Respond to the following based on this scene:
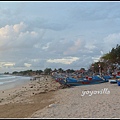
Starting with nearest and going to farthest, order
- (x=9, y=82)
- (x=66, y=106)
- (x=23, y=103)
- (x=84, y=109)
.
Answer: (x=84, y=109), (x=66, y=106), (x=23, y=103), (x=9, y=82)

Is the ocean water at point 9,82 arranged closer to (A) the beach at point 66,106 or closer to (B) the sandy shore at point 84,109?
(A) the beach at point 66,106

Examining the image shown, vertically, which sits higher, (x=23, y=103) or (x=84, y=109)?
(x=84, y=109)

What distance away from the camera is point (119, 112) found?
7867 mm

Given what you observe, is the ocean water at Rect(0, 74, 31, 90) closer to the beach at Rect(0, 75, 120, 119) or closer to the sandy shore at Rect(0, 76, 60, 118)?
the sandy shore at Rect(0, 76, 60, 118)

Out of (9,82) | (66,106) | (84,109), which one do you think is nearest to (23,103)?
(66,106)

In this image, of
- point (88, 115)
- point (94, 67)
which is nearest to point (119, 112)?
point (88, 115)

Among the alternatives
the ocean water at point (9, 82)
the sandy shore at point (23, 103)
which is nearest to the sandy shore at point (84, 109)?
the sandy shore at point (23, 103)

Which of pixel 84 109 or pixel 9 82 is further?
pixel 9 82

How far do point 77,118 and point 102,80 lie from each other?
925 inches

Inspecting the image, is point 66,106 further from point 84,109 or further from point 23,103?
point 23,103

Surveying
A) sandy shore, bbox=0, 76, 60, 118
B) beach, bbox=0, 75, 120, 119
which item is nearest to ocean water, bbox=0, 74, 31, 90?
sandy shore, bbox=0, 76, 60, 118

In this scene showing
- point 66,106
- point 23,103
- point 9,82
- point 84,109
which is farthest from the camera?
point 9,82

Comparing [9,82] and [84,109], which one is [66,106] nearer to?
[84,109]

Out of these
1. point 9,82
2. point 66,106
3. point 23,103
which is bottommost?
point 9,82
